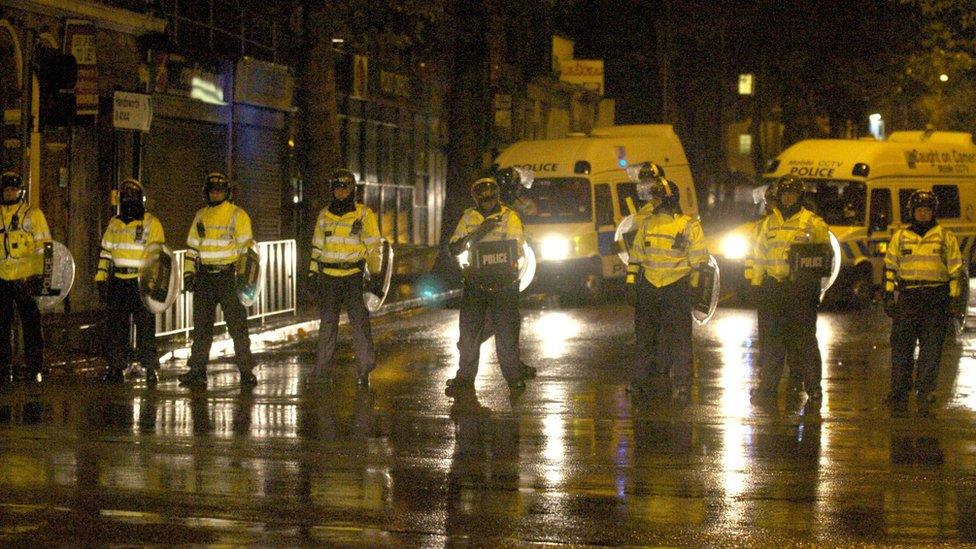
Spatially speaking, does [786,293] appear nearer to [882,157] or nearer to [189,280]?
[189,280]

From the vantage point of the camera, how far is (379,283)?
14375 mm

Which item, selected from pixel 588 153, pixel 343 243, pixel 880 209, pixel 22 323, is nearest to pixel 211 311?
pixel 343 243

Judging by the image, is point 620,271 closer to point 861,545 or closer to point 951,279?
point 951,279

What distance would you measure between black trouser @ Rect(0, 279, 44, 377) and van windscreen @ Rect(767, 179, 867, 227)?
1321 cm

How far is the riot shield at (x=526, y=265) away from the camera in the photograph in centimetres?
1379

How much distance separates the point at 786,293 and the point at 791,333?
33 cm

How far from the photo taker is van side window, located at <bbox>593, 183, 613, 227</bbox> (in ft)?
83.0

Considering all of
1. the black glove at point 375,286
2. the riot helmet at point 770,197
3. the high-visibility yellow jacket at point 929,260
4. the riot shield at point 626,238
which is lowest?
the black glove at point 375,286

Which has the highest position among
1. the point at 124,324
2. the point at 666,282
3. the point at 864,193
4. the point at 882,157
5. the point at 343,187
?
the point at 882,157

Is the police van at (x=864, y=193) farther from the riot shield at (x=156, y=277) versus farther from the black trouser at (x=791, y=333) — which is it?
the riot shield at (x=156, y=277)

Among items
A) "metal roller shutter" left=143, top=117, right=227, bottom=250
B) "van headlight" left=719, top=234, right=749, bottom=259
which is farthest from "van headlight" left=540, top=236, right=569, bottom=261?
"metal roller shutter" left=143, top=117, right=227, bottom=250

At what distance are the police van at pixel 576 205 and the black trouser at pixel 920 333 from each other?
38.6ft

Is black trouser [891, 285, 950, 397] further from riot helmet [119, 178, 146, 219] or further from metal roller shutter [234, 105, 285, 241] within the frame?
metal roller shutter [234, 105, 285, 241]

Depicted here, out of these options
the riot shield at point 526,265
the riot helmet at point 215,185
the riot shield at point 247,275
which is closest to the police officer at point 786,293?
the riot shield at point 526,265
